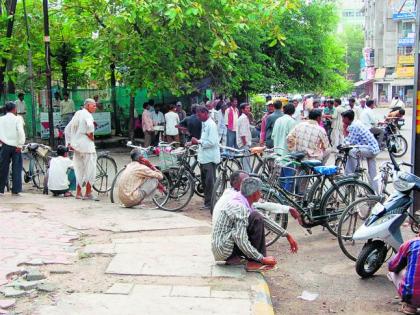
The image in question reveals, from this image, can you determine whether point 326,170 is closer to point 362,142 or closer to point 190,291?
point 362,142

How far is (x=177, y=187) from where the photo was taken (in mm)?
9422

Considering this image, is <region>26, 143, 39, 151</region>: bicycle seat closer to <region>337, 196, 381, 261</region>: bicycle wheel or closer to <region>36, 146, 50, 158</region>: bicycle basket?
<region>36, 146, 50, 158</region>: bicycle basket

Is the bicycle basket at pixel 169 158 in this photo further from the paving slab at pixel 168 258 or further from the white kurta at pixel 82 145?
the paving slab at pixel 168 258

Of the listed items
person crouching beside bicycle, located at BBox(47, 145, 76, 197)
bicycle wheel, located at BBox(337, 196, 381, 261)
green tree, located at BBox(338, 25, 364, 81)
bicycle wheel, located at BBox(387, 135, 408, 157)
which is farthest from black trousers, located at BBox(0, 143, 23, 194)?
green tree, located at BBox(338, 25, 364, 81)

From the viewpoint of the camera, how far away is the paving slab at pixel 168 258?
5.43m

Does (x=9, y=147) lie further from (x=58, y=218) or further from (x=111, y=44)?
(x=111, y=44)

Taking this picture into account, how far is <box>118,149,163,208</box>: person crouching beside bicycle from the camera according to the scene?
8773 mm

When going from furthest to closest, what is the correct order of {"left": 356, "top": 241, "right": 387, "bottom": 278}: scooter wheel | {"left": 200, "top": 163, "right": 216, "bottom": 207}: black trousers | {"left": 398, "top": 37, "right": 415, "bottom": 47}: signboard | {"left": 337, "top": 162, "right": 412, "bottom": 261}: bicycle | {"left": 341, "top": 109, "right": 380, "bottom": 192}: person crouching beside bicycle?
{"left": 398, "top": 37, "right": 415, "bottom": 47}: signboard → {"left": 200, "top": 163, "right": 216, "bottom": 207}: black trousers → {"left": 341, "top": 109, "right": 380, "bottom": 192}: person crouching beside bicycle → {"left": 337, "top": 162, "right": 412, "bottom": 261}: bicycle → {"left": 356, "top": 241, "right": 387, "bottom": 278}: scooter wheel

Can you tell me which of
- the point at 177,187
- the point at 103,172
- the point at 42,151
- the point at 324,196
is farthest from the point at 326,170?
the point at 42,151

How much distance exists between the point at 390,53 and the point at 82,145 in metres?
58.0

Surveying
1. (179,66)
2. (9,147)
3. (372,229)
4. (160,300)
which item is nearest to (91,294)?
(160,300)

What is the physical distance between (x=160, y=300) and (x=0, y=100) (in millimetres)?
15614

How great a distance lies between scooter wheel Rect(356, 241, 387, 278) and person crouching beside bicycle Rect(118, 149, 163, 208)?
4039 millimetres

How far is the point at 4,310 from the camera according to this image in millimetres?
4277
